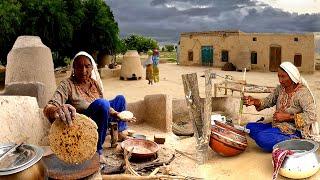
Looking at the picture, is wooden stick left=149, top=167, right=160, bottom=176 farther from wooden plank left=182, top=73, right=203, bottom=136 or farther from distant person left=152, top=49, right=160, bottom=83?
distant person left=152, top=49, right=160, bottom=83

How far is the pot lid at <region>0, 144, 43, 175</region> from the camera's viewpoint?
282 cm

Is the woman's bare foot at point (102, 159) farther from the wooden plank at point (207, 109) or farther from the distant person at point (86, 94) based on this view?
the wooden plank at point (207, 109)

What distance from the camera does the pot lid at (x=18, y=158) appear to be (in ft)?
9.27

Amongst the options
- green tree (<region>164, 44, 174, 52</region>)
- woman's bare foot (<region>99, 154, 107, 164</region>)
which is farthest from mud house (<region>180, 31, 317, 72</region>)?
green tree (<region>164, 44, 174, 52</region>)

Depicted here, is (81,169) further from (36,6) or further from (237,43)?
(237,43)

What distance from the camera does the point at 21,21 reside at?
47.9ft

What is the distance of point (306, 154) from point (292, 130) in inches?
23.7

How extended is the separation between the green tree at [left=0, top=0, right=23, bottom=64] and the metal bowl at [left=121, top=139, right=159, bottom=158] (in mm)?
9727

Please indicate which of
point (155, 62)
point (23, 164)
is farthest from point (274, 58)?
point (23, 164)

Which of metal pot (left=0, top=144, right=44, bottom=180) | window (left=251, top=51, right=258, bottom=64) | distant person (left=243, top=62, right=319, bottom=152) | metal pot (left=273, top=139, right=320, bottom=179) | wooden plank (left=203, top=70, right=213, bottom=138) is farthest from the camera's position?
window (left=251, top=51, right=258, bottom=64)

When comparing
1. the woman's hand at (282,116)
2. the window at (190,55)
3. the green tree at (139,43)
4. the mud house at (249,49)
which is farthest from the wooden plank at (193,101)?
the green tree at (139,43)

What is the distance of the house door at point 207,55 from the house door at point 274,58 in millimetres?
4093

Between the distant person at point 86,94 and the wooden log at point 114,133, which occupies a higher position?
the distant person at point 86,94

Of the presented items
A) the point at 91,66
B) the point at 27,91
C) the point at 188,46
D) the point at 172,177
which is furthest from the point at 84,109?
the point at 188,46
